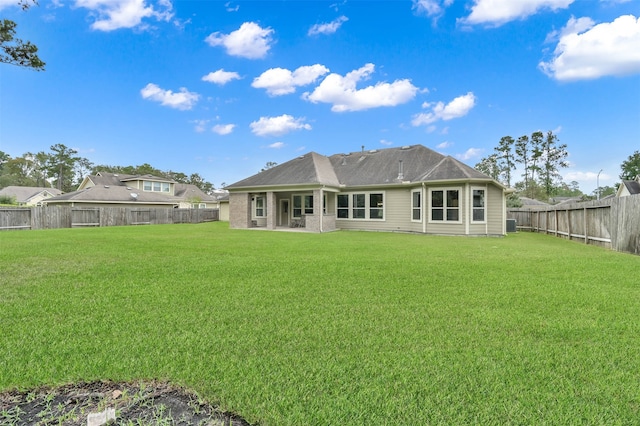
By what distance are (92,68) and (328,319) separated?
75.5 feet

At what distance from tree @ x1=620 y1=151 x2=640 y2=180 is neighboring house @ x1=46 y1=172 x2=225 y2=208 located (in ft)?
209

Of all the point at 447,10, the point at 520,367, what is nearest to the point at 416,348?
the point at 520,367

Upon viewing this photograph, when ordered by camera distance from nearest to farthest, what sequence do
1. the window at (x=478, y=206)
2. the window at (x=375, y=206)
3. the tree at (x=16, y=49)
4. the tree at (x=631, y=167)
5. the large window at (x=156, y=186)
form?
the tree at (x=16, y=49)
the window at (x=478, y=206)
the window at (x=375, y=206)
the large window at (x=156, y=186)
the tree at (x=631, y=167)

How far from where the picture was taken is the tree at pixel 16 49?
5.61 m

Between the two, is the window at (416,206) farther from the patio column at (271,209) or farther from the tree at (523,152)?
the tree at (523,152)

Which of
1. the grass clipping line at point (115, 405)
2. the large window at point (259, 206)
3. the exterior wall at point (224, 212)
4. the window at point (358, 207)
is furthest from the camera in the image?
the exterior wall at point (224, 212)

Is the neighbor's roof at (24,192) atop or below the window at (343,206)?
atop

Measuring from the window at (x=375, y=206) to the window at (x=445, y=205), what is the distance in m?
2.96

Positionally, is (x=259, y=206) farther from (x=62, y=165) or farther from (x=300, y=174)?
(x=62, y=165)

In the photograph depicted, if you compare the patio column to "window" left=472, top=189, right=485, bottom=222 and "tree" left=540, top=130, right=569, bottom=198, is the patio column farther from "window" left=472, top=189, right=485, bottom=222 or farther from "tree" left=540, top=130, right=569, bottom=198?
"tree" left=540, top=130, right=569, bottom=198

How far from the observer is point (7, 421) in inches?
76.2

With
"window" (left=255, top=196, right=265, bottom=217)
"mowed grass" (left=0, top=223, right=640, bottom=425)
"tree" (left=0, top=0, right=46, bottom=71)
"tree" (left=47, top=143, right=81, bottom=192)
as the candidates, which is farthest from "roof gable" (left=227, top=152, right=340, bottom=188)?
"tree" (left=47, top=143, right=81, bottom=192)

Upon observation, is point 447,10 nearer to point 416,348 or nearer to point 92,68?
point 416,348

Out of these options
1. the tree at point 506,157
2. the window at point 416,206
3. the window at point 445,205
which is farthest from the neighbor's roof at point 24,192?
the tree at point 506,157
